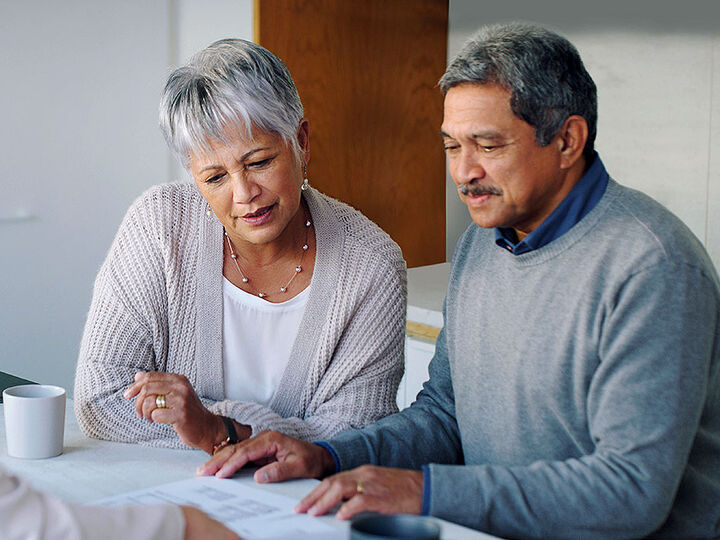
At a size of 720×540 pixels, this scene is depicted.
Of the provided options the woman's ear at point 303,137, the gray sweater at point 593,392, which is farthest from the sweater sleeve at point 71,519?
the woman's ear at point 303,137

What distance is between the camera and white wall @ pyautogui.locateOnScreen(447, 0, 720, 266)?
253cm

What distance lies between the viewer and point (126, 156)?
329 cm

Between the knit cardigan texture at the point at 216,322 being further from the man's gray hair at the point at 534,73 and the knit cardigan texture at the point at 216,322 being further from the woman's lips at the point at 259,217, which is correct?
the man's gray hair at the point at 534,73

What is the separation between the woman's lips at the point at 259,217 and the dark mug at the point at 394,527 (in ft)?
2.65

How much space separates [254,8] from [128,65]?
72 centimetres

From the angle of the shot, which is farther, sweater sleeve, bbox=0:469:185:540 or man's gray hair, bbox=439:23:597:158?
man's gray hair, bbox=439:23:597:158

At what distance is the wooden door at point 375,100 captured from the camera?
115 inches

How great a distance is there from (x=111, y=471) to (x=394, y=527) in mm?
593

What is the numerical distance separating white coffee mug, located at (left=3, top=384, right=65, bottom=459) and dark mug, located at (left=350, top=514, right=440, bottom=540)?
65cm

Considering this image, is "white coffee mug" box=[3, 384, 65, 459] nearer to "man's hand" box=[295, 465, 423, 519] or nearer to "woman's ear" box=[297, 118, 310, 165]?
"man's hand" box=[295, 465, 423, 519]

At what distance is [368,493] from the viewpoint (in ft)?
3.65

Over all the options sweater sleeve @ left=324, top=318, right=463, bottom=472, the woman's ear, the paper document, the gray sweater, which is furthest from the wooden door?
the paper document

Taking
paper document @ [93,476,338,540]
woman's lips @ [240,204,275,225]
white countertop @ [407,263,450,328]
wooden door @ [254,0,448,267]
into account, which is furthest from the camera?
wooden door @ [254,0,448,267]

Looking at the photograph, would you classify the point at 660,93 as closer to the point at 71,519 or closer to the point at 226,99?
the point at 226,99
